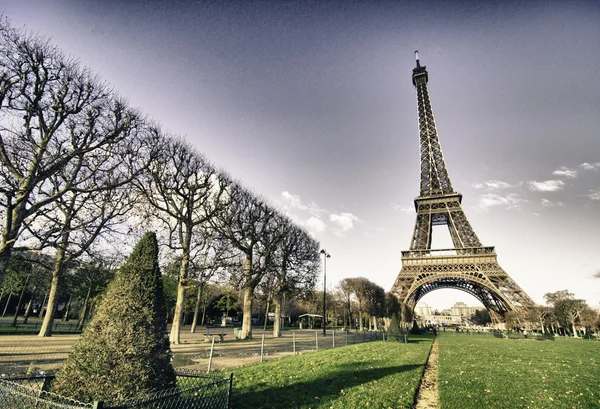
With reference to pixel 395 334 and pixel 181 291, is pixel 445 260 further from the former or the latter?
pixel 181 291

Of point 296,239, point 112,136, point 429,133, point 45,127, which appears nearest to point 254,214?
point 296,239

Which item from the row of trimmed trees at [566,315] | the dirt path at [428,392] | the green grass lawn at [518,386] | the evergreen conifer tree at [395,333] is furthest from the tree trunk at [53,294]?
the row of trimmed trees at [566,315]

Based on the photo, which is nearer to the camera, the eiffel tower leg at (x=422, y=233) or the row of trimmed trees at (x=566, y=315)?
the eiffel tower leg at (x=422, y=233)

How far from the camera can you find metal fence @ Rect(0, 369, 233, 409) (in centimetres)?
334

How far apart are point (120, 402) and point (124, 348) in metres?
0.69

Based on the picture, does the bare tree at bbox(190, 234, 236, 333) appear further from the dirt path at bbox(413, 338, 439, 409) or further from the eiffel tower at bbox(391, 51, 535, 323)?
the eiffel tower at bbox(391, 51, 535, 323)

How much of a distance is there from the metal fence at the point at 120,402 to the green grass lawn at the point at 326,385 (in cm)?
165

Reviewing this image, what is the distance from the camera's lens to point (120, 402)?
3896 millimetres

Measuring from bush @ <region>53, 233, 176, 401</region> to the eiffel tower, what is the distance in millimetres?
44541

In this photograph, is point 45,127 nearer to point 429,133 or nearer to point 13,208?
point 13,208

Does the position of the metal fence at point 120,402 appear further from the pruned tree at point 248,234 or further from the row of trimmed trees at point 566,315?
the row of trimmed trees at point 566,315

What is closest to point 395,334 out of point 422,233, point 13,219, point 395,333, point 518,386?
point 395,333

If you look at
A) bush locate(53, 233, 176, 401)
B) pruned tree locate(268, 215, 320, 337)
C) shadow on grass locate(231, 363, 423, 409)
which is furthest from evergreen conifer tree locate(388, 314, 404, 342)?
bush locate(53, 233, 176, 401)

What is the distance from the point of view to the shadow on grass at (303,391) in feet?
20.5
